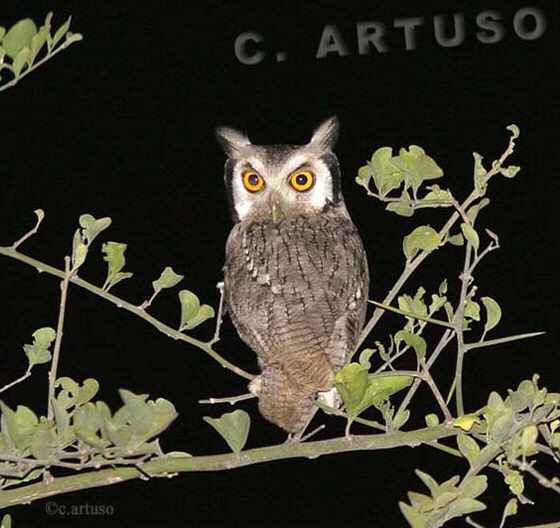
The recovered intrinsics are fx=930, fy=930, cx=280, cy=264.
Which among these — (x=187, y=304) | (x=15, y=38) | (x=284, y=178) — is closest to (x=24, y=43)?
(x=15, y=38)

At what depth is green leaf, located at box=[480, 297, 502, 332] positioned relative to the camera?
55.0 inches

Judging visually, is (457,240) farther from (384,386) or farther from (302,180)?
(302,180)

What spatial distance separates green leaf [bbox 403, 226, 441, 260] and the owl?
0.33 m

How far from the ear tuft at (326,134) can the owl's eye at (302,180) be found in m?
0.07

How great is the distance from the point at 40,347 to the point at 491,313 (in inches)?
26.5

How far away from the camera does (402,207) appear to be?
1.38m

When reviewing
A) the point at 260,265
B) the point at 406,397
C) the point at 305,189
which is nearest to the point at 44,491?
the point at 406,397

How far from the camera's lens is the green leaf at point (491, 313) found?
1.40 metres

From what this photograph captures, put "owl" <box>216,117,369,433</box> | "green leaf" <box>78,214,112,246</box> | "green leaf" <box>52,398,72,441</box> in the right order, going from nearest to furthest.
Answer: "green leaf" <box>52,398,72,441</box> → "green leaf" <box>78,214,112,246</box> → "owl" <box>216,117,369,433</box>

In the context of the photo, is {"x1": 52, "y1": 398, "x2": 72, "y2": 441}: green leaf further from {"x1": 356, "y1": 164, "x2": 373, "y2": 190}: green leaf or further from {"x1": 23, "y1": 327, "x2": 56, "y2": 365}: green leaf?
{"x1": 356, "y1": 164, "x2": 373, "y2": 190}: green leaf

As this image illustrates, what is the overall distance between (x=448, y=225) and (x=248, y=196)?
2.46 feet

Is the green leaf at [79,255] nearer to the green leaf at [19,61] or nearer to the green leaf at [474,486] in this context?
the green leaf at [19,61]

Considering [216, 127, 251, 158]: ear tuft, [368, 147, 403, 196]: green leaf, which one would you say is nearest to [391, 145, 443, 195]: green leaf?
[368, 147, 403, 196]: green leaf

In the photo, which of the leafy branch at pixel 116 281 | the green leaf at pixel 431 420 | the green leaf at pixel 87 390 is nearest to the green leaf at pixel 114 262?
the leafy branch at pixel 116 281
